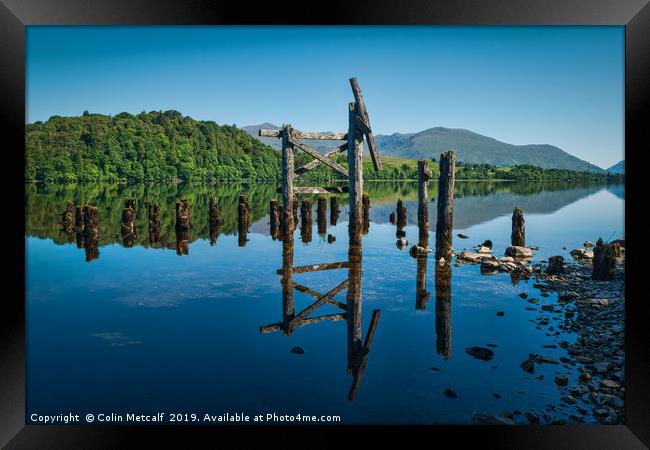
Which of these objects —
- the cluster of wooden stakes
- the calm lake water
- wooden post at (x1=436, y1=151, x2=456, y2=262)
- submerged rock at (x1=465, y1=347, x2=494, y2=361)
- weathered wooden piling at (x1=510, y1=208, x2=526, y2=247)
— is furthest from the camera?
weathered wooden piling at (x1=510, y1=208, x2=526, y2=247)

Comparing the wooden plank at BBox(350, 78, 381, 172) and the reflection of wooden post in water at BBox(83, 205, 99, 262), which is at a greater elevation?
the wooden plank at BBox(350, 78, 381, 172)

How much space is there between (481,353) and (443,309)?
2441 mm

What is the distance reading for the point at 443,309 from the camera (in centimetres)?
953

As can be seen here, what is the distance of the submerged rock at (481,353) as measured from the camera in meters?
7.01

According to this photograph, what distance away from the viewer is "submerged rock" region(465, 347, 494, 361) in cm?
701

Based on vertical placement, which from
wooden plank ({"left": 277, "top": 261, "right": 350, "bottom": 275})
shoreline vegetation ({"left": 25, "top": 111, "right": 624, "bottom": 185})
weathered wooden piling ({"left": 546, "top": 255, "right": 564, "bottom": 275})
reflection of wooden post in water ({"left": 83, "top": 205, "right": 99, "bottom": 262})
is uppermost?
shoreline vegetation ({"left": 25, "top": 111, "right": 624, "bottom": 185})

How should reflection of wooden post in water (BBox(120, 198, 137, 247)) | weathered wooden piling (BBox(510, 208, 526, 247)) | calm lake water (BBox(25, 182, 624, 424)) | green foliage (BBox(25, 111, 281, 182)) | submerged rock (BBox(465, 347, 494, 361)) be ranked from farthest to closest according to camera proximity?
green foliage (BBox(25, 111, 281, 182)) → reflection of wooden post in water (BBox(120, 198, 137, 247)) → weathered wooden piling (BBox(510, 208, 526, 247)) → submerged rock (BBox(465, 347, 494, 361)) → calm lake water (BBox(25, 182, 624, 424))

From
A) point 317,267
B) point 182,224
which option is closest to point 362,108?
point 317,267

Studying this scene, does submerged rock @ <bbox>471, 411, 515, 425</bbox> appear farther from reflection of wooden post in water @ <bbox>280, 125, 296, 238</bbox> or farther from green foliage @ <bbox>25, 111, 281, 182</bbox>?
green foliage @ <bbox>25, 111, 281, 182</bbox>

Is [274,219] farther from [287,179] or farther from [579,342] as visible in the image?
[579,342]

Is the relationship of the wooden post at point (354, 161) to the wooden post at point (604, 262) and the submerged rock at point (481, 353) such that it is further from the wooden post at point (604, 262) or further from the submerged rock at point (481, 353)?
the submerged rock at point (481, 353)

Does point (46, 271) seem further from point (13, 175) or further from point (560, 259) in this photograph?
point (560, 259)

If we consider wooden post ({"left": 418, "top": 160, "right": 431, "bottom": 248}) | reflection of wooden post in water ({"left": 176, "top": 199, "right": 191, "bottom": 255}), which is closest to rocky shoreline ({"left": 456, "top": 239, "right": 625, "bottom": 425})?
wooden post ({"left": 418, "top": 160, "right": 431, "bottom": 248})

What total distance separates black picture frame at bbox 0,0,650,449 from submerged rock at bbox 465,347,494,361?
1999 millimetres
